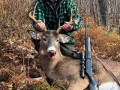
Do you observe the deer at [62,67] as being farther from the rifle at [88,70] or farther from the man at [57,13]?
the man at [57,13]

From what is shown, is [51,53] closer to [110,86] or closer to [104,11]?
[110,86]

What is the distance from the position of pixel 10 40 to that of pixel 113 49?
248cm

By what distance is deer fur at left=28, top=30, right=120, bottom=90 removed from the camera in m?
6.17

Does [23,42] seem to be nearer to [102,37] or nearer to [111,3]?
[102,37]

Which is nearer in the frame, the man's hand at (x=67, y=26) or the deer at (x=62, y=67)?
the deer at (x=62, y=67)

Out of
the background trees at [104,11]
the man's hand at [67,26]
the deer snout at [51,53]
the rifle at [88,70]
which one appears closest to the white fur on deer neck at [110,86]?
the rifle at [88,70]

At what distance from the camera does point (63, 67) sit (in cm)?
646

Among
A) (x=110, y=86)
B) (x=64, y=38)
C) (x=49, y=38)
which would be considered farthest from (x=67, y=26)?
(x=110, y=86)

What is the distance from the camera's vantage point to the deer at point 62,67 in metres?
6.17

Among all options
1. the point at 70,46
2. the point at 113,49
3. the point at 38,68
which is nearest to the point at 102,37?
the point at 113,49

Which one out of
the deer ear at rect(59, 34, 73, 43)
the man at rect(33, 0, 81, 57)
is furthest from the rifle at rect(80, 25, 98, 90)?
the man at rect(33, 0, 81, 57)

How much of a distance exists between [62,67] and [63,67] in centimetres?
2

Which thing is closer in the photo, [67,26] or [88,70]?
[88,70]

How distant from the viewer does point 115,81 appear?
6484mm
